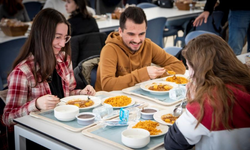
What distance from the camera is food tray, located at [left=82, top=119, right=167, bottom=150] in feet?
4.63

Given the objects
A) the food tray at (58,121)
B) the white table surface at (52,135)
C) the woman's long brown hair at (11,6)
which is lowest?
the white table surface at (52,135)

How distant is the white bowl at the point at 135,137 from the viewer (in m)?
1.36

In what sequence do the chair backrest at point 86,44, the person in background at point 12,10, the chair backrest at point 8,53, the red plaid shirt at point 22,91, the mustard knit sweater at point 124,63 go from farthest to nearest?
the person in background at point 12,10
the chair backrest at point 86,44
the chair backrest at point 8,53
the mustard knit sweater at point 124,63
the red plaid shirt at point 22,91

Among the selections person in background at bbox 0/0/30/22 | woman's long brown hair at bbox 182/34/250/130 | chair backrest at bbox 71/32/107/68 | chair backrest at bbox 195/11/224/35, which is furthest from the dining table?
person in background at bbox 0/0/30/22

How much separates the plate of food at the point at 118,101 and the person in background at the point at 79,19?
192cm

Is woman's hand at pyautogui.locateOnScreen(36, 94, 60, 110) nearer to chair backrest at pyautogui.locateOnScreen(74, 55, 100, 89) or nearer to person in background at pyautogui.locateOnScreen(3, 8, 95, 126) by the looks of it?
person in background at pyautogui.locateOnScreen(3, 8, 95, 126)

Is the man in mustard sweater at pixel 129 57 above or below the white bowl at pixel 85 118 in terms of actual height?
above

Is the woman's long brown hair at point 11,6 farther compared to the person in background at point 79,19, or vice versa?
the woman's long brown hair at point 11,6

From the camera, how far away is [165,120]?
1.62 meters

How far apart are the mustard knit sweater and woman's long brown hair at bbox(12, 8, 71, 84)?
0.53 metres

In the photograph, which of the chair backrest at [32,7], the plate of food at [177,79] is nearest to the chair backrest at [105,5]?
the chair backrest at [32,7]

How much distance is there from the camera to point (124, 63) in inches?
102

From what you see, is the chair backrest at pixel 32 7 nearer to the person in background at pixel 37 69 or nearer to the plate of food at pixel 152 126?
the person in background at pixel 37 69

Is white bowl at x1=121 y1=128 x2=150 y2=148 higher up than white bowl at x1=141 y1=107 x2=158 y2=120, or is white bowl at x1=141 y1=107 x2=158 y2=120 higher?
white bowl at x1=121 y1=128 x2=150 y2=148
